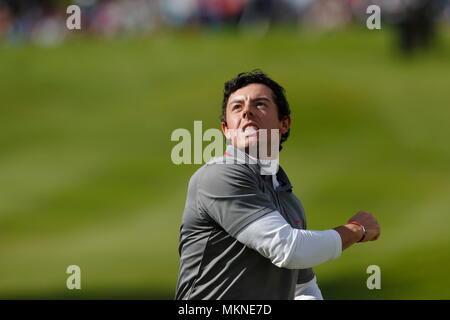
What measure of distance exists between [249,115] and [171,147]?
21.4 meters

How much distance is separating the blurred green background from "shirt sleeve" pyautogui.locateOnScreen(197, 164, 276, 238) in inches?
411

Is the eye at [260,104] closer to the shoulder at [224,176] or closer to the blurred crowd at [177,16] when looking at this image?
the shoulder at [224,176]

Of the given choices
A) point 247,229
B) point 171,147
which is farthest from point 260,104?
point 171,147

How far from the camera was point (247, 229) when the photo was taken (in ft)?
15.0

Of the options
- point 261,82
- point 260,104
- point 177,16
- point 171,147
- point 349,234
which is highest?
point 177,16

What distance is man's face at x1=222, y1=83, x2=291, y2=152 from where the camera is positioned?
4.89m

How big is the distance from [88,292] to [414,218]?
→ 7.50 m

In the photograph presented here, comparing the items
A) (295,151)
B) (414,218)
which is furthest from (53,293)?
(295,151)

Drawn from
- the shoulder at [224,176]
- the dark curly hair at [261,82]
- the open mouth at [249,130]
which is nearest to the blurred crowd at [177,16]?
the dark curly hair at [261,82]

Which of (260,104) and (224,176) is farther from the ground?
(260,104)

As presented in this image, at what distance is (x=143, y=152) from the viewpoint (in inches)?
1050

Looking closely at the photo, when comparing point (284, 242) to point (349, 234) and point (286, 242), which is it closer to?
point (286, 242)

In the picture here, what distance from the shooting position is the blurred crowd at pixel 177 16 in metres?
33.9

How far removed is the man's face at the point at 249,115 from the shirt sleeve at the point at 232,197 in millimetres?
191
